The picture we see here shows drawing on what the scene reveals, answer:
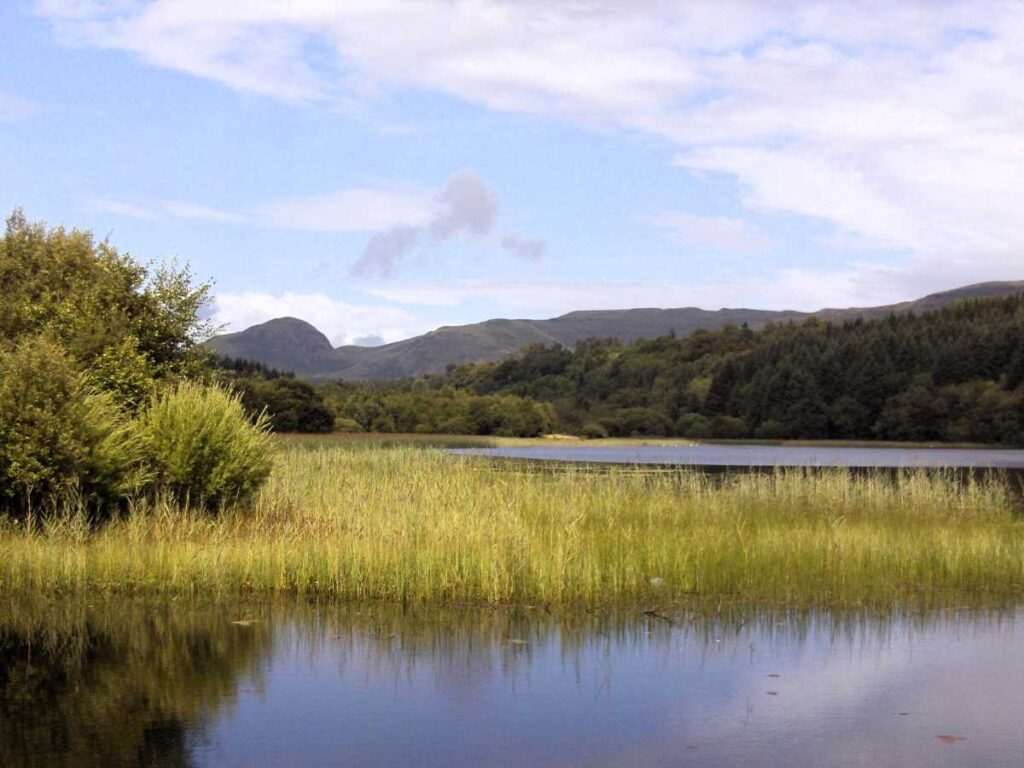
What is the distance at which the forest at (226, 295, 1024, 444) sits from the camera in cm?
9150

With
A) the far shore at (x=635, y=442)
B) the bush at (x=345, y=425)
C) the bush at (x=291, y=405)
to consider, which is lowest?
the far shore at (x=635, y=442)

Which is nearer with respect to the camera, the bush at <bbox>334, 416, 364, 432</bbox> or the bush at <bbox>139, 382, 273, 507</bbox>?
the bush at <bbox>139, 382, 273, 507</bbox>

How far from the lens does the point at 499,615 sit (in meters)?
13.5

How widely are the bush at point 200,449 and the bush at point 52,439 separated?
1.01m

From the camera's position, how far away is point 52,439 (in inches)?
661

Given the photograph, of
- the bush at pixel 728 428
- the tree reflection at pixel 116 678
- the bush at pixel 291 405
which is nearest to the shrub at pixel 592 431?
the bush at pixel 728 428

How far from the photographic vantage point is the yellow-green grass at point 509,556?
14.5 meters

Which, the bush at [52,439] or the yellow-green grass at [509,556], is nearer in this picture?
the yellow-green grass at [509,556]

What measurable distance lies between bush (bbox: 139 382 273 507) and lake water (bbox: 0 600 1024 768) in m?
5.23

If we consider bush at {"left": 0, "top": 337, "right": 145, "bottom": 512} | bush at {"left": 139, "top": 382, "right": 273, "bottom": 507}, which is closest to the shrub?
bush at {"left": 139, "top": 382, "right": 273, "bottom": 507}

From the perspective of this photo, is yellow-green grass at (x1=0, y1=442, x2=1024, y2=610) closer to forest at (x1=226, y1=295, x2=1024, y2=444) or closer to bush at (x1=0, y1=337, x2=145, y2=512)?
bush at (x1=0, y1=337, x2=145, y2=512)

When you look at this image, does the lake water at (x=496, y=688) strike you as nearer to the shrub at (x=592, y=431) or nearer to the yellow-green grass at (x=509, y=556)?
the yellow-green grass at (x=509, y=556)

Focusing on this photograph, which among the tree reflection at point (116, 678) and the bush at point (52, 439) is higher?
the bush at point (52, 439)

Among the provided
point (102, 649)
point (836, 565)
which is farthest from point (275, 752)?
point (836, 565)
